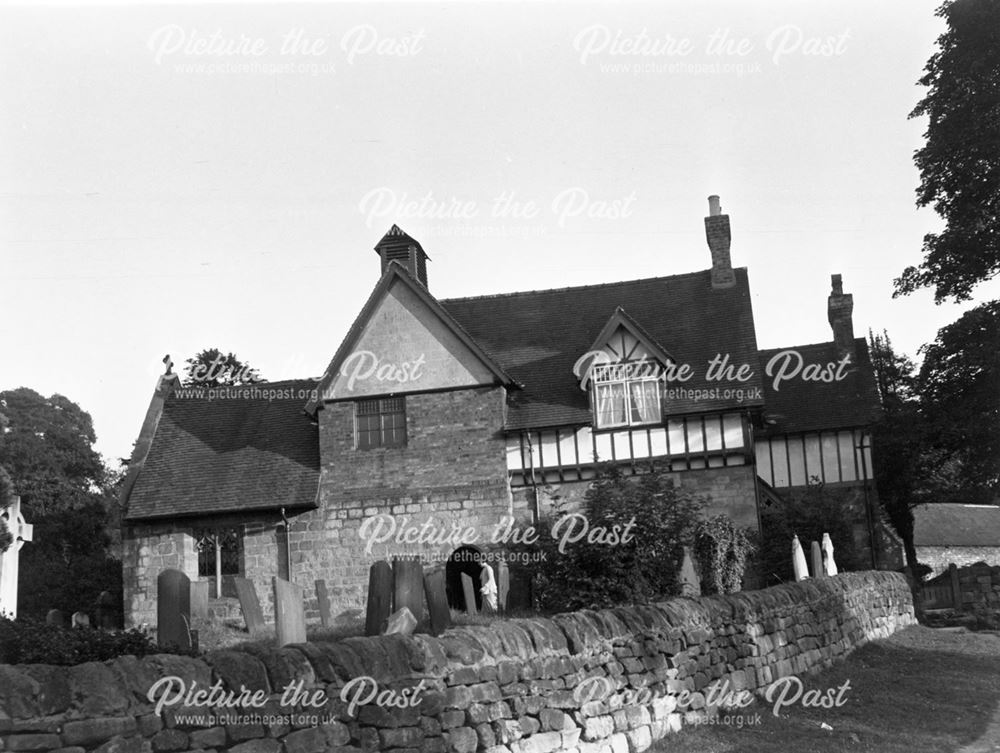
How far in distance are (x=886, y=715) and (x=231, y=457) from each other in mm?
19687

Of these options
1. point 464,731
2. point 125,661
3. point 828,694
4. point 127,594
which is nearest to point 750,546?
point 828,694

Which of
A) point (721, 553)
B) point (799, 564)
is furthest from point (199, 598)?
point (721, 553)

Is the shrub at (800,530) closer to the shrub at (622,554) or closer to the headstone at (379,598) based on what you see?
the shrub at (622,554)

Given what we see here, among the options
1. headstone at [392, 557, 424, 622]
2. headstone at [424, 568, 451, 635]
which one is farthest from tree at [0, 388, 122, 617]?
headstone at [392, 557, 424, 622]

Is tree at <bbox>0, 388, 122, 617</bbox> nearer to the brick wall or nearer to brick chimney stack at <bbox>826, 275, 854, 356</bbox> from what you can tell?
brick chimney stack at <bbox>826, 275, 854, 356</bbox>

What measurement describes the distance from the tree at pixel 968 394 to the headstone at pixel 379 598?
20.9 m

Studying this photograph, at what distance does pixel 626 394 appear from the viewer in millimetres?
27953

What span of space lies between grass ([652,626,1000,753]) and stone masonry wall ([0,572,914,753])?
23.2 inches

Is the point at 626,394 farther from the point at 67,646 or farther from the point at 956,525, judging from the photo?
the point at 956,525

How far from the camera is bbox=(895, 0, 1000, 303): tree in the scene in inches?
1087

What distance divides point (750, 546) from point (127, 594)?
1478 centimetres

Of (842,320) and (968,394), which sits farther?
(842,320)

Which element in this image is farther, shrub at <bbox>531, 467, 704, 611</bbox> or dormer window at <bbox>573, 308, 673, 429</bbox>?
dormer window at <bbox>573, 308, 673, 429</bbox>

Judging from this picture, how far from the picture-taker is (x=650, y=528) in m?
22.2
